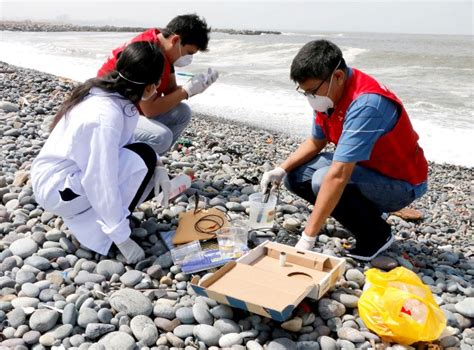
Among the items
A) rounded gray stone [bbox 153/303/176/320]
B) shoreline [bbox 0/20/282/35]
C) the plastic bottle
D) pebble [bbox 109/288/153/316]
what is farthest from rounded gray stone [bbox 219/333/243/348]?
shoreline [bbox 0/20/282/35]

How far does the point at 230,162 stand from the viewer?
5262mm

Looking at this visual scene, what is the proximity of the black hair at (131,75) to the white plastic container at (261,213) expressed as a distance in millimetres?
1131

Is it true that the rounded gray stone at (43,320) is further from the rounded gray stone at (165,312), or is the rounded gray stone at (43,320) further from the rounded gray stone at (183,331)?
the rounded gray stone at (183,331)

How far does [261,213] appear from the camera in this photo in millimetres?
3428

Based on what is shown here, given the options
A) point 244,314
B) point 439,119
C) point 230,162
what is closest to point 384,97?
point 244,314

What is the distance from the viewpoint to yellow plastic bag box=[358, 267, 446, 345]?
2.31 m

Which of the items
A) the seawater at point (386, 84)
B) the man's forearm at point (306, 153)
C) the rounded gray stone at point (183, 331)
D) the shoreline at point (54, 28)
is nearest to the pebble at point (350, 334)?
the rounded gray stone at point (183, 331)

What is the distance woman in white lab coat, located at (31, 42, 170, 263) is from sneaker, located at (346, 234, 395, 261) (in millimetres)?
1369

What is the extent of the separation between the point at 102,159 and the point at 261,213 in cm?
122

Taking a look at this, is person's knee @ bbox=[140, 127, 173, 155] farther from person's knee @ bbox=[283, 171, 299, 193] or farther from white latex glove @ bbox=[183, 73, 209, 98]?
person's knee @ bbox=[283, 171, 299, 193]

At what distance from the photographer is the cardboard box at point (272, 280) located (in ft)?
7.82

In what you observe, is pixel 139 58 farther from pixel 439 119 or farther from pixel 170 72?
pixel 439 119

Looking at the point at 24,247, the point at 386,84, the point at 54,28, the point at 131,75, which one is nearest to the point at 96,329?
the point at 24,247

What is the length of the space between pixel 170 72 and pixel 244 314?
234 cm
